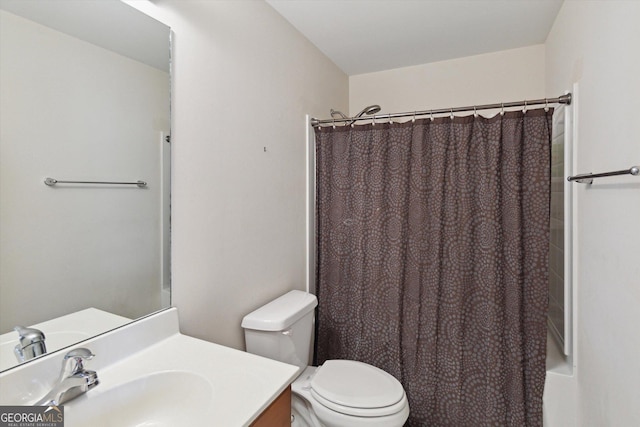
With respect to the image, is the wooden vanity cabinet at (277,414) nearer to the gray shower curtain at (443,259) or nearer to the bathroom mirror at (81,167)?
the bathroom mirror at (81,167)

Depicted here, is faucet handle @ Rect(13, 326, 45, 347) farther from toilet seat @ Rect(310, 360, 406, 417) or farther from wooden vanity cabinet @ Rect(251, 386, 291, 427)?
toilet seat @ Rect(310, 360, 406, 417)

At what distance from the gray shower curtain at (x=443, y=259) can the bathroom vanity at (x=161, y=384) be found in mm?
1055

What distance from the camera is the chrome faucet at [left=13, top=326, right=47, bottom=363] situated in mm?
809

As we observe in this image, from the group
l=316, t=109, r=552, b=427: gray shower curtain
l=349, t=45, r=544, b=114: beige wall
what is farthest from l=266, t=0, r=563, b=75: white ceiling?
l=316, t=109, r=552, b=427: gray shower curtain

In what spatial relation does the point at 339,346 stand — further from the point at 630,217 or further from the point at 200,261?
the point at 630,217

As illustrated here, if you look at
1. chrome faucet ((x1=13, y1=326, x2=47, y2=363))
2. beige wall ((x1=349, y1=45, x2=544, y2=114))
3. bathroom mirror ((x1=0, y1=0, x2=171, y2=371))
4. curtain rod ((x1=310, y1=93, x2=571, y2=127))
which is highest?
beige wall ((x1=349, y1=45, x2=544, y2=114))

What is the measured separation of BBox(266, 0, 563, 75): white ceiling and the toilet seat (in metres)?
1.96

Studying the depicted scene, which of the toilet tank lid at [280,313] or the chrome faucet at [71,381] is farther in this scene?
the toilet tank lid at [280,313]

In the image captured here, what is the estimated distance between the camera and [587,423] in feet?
4.29

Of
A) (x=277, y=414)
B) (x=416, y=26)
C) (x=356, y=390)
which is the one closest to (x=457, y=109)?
(x=416, y=26)

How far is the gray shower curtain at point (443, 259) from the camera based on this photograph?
5.22ft

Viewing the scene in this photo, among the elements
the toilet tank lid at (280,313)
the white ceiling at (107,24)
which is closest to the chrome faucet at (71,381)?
the toilet tank lid at (280,313)

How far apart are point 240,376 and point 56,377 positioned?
0.49 metres

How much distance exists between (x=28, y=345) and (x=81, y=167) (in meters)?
0.50
